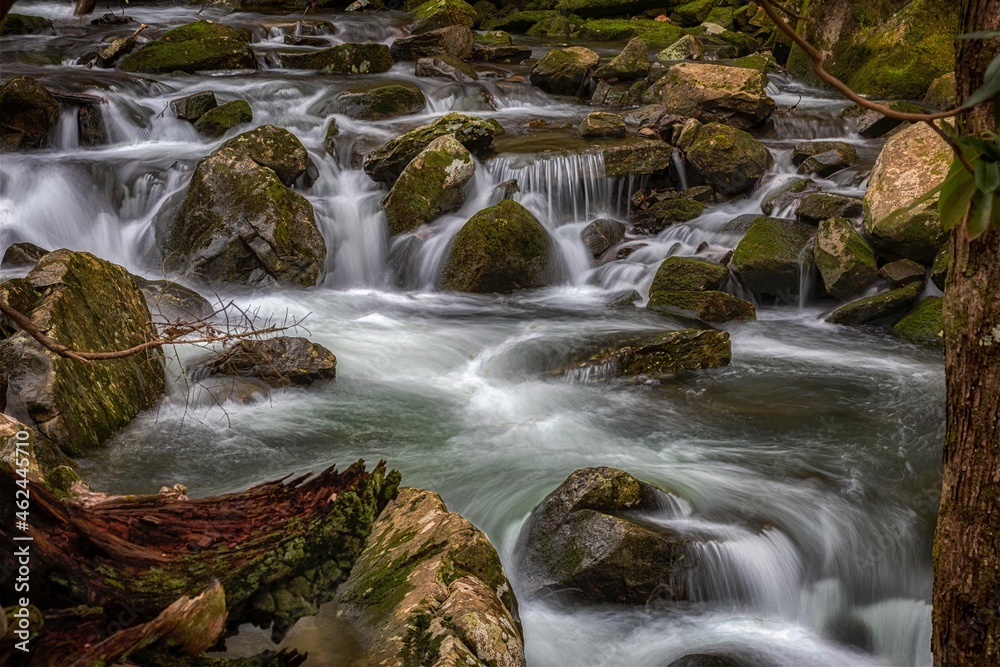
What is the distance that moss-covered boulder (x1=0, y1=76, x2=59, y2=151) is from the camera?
10.7 meters

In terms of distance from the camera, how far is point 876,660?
4.43 meters

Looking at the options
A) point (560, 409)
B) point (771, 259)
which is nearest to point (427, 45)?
point (771, 259)

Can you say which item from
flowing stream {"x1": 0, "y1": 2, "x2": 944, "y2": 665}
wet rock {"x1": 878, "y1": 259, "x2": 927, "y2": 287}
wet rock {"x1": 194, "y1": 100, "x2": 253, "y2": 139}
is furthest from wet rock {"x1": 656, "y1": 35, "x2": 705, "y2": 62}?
wet rock {"x1": 878, "y1": 259, "x2": 927, "y2": 287}

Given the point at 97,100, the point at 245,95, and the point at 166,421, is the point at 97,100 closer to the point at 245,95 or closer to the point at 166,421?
the point at 245,95

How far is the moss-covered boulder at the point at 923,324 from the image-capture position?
327 inches

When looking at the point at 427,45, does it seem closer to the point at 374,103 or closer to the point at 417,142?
the point at 374,103

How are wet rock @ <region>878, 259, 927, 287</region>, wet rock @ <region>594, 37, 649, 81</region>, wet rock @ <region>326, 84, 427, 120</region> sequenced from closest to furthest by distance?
wet rock @ <region>878, 259, 927, 287</region> < wet rock @ <region>326, 84, 427, 120</region> < wet rock @ <region>594, 37, 649, 81</region>

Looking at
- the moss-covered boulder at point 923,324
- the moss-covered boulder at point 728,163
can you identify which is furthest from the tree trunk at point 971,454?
the moss-covered boulder at point 728,163

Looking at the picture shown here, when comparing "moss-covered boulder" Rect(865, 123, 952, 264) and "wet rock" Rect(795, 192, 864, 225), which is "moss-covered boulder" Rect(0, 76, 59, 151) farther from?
"moss-covered boulder" Rect(865, 123, 952, 264)

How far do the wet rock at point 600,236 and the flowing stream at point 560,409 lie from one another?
0.76 ft

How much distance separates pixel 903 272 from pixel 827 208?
1252 millimetres

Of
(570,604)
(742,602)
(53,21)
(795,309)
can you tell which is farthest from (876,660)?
(53,21)

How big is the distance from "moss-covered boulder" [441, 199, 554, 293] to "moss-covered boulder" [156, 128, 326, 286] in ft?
5.20

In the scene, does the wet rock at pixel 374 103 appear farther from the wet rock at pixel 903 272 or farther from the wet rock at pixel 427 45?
the wet rock at pixel 903 272
